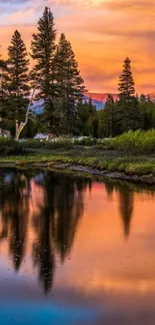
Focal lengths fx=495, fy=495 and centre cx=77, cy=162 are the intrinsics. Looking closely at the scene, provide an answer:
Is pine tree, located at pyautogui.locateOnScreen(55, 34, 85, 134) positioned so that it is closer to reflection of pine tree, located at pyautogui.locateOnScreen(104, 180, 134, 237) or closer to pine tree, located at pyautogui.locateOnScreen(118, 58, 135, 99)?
pine tree, located at pyautogui.locateOnScreen(118, 58, 135, 99)

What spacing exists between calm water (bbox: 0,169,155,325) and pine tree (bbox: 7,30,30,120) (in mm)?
36787

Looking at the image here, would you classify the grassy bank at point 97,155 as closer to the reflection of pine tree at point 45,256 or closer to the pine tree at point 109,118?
the reflection of pine tree at point 45,256

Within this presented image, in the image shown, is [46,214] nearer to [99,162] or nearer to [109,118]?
[99,162]

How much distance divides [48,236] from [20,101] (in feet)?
144

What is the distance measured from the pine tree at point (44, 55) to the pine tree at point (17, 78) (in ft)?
4.15

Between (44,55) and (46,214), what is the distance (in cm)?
4086

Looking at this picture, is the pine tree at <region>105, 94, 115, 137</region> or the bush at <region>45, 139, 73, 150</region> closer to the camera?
the bush at <region>45, 139, 73, 150</region>

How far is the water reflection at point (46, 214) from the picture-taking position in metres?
10.5

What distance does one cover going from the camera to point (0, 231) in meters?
12.8

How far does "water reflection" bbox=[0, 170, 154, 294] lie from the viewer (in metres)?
10.5

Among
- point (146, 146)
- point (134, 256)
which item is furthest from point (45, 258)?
point (146, 146)

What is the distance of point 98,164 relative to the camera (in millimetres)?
30516

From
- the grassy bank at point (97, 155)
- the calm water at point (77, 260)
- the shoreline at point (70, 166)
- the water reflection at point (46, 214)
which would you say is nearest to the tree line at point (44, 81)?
the grassy bank at point (97, 155)

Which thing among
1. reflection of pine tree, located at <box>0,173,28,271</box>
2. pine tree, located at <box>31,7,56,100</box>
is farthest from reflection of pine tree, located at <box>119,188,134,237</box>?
pine tree, located at <box>31,7,56,100</box>
